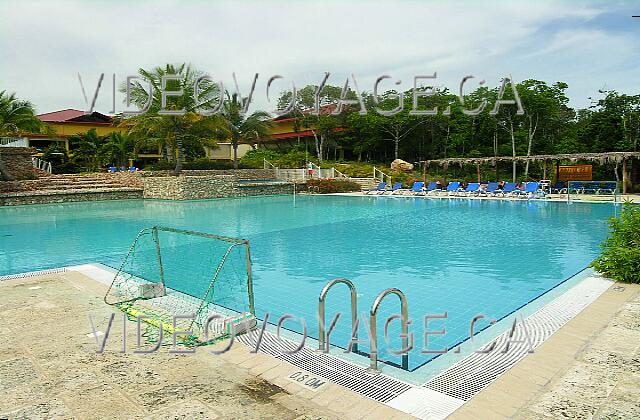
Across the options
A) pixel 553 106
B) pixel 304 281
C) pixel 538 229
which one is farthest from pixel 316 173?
pixel 304 281

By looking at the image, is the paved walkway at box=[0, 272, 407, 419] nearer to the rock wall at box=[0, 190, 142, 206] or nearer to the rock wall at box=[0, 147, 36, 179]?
the rock wall at box=[0, 190, 142, 206]

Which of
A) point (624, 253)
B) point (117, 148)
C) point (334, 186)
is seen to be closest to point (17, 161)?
point (117, 148)

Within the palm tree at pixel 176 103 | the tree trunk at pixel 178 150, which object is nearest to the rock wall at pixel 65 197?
the tree trunk at pixel 178 150

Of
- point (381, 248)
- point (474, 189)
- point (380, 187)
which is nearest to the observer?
point (381, 248)

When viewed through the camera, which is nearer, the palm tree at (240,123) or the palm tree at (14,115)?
the palm tree at (14,115)

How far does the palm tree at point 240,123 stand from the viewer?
31.9 metres

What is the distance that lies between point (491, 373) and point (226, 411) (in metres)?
2.15

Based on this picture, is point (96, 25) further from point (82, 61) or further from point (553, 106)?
point (553, 106)

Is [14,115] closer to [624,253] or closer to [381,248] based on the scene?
[381,248]

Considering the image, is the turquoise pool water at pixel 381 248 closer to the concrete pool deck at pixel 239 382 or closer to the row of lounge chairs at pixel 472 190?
the concrete pool deck at pixel 239 382

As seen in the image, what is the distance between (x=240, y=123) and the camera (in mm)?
32719

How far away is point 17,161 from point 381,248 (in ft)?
80.1

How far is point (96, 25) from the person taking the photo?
870cm

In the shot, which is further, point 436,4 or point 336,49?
point 336,49
